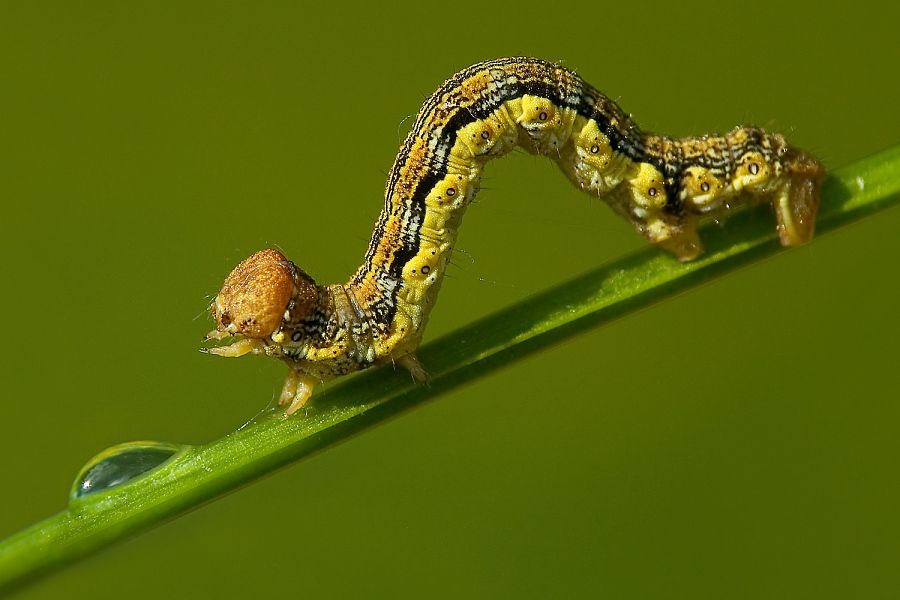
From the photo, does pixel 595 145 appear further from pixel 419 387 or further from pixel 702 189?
pixel 419 387

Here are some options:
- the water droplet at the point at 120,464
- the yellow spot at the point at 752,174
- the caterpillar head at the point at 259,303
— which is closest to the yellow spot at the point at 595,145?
the yellow spot at the point at 752,174

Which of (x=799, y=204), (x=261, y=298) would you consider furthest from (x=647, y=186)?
(x=261, y=298)

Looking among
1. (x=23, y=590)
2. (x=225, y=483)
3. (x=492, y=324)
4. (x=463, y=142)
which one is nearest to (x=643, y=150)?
(x=463, y=142)

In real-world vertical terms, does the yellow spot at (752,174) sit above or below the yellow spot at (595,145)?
below

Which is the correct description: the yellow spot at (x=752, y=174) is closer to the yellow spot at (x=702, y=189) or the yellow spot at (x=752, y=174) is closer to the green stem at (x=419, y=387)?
the yellow spot at (x=702, y=189)

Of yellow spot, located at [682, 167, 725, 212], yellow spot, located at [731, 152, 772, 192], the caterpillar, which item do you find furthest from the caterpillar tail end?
yellow spot, located at [682, 167, 725, 212]

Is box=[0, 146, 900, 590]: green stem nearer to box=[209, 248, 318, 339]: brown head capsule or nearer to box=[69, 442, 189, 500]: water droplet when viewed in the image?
box=[69, 442, 189, 500]: water droplet
